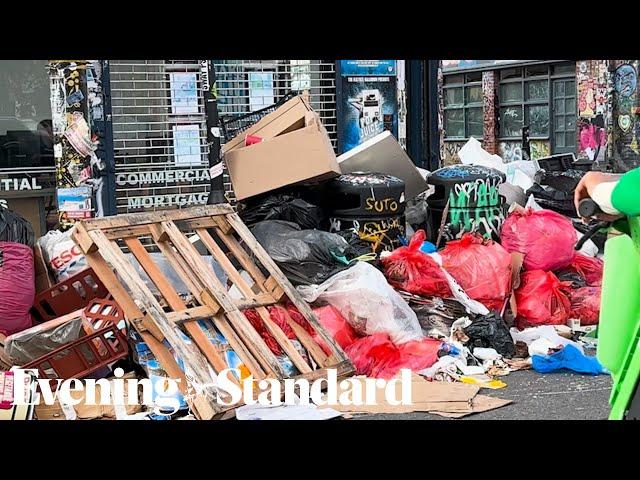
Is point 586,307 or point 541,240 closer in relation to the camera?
point 586,307

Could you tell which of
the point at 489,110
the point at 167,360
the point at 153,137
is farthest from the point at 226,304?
the point at 489,110

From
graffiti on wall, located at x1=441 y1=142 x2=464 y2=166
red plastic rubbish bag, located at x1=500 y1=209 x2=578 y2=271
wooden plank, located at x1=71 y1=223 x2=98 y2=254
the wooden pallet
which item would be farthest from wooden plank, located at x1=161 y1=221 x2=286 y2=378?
graffiti on wall, located at x1=441 y1=142 x2=464 y2=166

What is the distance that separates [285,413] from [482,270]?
2.16 m

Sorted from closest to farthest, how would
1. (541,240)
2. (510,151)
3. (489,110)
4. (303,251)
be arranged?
1. (303,251)
2. (541,240)
3. (510,151)
4. (489,110)

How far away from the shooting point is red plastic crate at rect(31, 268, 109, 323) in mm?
6223

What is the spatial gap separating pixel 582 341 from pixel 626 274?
158 inches

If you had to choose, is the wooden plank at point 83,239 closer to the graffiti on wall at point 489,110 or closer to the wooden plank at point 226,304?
the wooden plank at point 226,304

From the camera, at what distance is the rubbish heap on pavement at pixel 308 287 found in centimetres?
551

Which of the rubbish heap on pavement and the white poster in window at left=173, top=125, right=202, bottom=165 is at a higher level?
the white poster in window at left=173, top=125, right=202, bottom=165

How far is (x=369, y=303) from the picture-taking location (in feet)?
20.5

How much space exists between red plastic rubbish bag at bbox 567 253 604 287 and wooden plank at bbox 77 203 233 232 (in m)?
2.77

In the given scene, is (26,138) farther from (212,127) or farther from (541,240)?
(541,240)

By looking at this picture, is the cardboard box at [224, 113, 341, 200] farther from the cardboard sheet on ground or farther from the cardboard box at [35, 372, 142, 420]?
the cardboard box at [35, 372, 142, 420]
